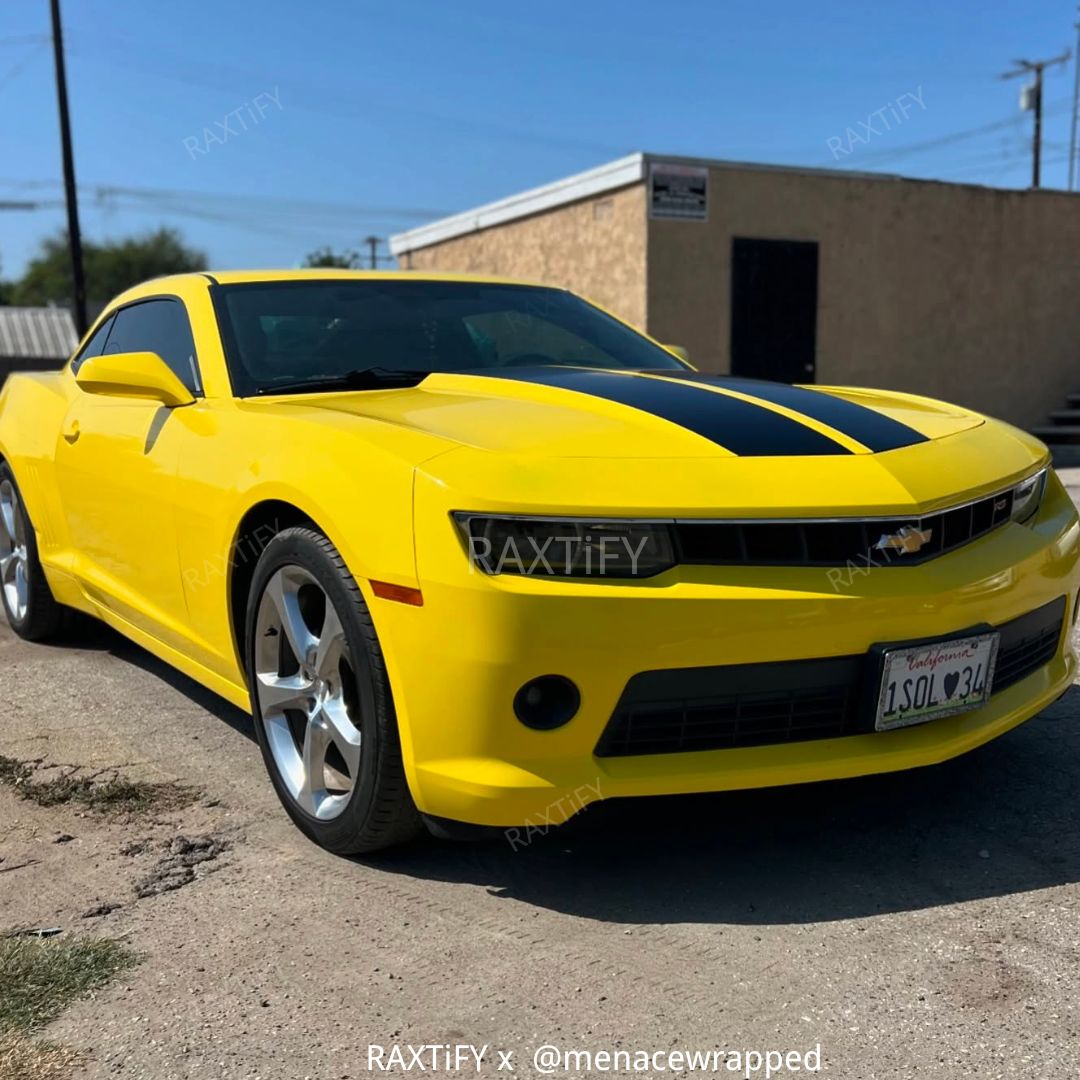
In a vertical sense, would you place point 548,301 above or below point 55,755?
above

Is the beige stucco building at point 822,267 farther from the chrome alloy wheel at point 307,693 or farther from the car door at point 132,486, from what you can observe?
the chrome alloy wheel at point 307,693

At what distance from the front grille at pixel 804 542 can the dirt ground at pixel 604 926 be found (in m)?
0.72

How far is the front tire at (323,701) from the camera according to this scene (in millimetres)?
2395

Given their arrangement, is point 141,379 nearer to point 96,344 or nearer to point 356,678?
point 356,678

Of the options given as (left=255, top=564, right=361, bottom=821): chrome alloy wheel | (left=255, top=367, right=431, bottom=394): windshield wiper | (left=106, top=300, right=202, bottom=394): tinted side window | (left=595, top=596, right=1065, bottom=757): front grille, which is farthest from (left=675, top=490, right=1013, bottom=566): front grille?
(left=106, top=300, right=202, bottom=394): tinted side window

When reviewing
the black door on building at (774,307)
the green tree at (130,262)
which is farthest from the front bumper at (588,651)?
the green tree at (130,262)

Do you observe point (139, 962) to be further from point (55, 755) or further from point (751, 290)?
point (751, 290)

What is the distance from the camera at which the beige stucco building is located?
11.8m

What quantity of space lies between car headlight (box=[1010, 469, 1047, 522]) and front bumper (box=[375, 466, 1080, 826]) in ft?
1.79

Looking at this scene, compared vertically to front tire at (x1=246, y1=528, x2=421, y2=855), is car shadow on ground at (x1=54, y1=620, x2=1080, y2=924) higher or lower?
lower

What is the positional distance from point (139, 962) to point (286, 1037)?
428mm

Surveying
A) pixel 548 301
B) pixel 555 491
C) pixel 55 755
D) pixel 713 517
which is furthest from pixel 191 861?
pixel 548 301

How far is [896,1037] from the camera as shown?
1.91 metres

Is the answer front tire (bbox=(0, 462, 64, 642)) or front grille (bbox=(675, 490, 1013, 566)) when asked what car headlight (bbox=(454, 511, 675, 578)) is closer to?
front grille (bbox=(675, 490, 1013, 566))
